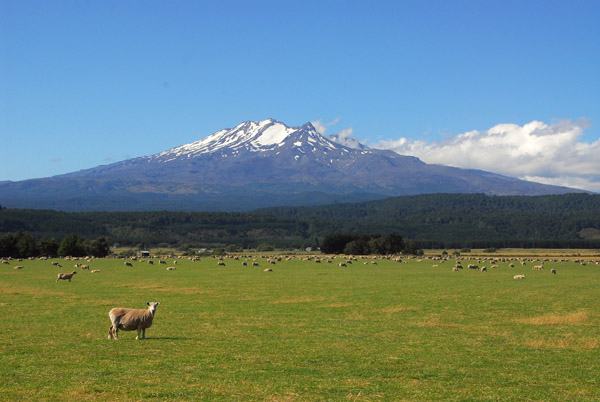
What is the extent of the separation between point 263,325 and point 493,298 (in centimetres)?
1477

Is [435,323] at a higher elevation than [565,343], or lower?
lower

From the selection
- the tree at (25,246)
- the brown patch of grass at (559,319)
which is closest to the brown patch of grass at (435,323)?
the brown patch of grass at (559,319)

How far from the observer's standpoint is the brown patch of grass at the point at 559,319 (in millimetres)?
21703

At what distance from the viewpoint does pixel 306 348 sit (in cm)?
1611

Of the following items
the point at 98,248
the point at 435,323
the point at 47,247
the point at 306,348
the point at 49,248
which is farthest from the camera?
the point at 98,248

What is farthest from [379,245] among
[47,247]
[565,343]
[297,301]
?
[565,343]

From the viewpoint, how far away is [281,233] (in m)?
198

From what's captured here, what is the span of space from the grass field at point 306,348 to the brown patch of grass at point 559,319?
0.10 metres

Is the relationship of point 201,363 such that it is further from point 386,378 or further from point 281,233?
point 281,233

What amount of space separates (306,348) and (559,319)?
11.5 m

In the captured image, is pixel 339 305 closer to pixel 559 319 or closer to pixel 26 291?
pixel 559 319

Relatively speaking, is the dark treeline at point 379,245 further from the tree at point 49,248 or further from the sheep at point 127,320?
the sheep at point 127,320

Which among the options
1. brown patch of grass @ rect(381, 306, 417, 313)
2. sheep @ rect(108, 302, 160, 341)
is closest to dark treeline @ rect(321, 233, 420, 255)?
brown patch of grass @ rect(381, 306, 417, 313)

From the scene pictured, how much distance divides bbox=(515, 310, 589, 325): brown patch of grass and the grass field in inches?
3.9
